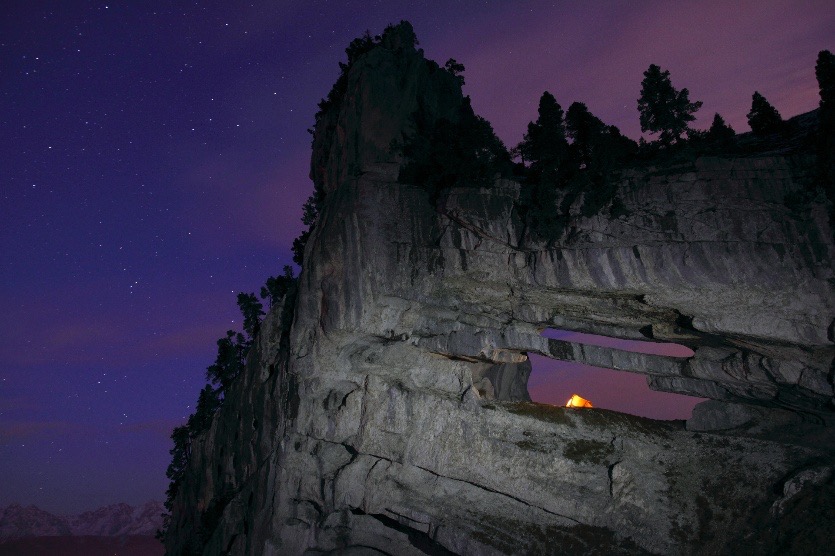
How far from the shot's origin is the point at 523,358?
40250 mm

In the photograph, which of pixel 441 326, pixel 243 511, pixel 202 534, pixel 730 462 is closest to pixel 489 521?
pixel 441 326

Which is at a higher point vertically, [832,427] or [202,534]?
[832,427]

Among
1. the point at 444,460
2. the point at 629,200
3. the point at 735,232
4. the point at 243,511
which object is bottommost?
the point at 243,511

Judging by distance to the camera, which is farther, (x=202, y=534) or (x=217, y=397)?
(x=217, y=397)

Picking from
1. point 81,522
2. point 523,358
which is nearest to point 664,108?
point 523,358

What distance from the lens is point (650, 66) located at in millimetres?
40031

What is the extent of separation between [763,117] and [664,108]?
30.0 feet

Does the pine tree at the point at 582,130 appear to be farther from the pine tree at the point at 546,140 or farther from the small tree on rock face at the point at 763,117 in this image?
the small tree on rock face at the point at 763,117

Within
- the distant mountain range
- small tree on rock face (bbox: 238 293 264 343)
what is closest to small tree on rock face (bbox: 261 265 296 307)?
small tree on rock face (bbox: 238 293 264 343)

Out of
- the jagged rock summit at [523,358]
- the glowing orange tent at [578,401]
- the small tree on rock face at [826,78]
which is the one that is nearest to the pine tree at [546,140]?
the jagged rock summit at [523,358]

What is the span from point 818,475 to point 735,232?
1553 cm

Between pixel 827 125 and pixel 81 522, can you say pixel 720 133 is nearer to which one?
pixel 827 125

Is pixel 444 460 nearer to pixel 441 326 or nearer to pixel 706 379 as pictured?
pixel 441 326

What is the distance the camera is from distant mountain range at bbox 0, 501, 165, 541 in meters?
170
